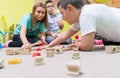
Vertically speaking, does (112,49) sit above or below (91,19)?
below

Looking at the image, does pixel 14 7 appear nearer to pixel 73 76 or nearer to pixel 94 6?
pixel 94 6

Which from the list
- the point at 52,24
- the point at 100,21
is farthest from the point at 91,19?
the point at 52,24

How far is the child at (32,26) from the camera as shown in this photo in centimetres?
172

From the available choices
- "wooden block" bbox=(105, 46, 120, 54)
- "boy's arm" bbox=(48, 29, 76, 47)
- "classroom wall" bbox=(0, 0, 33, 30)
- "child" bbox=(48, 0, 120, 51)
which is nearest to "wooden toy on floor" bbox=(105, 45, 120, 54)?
"wooden block" bbox=(105, 46, 120, 54)

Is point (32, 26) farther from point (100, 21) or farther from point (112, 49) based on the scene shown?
point (112, 49)

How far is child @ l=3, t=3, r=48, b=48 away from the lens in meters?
1.72

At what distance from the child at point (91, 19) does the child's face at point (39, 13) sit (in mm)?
622

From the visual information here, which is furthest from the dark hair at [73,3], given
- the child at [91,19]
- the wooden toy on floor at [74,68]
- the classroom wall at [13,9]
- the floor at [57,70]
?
the classroom wall at [13,9]

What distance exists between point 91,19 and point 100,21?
6 centimetres

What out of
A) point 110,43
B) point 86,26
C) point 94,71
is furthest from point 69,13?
point 94,71

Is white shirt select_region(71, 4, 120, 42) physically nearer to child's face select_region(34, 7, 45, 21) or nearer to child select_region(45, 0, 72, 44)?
child's face select_region(34, 7, 45, 21)

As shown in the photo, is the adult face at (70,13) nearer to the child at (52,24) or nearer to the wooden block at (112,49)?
the wooden block at (112,49)

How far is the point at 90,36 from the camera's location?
103 centimetres

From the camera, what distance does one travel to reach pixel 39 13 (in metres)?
1.75
